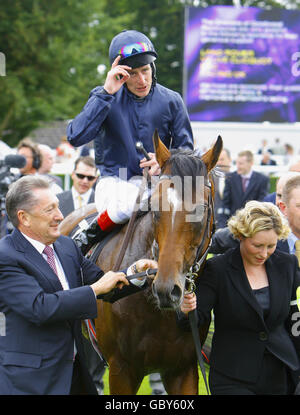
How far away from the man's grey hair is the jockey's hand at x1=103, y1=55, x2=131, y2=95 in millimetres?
853

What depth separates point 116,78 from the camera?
143 inches

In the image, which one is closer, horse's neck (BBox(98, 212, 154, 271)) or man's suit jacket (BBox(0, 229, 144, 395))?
man's suit jacket (BBox(0, 229, 144, 395))

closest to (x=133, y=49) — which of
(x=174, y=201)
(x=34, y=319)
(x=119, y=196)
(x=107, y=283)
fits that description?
(x=119, y=196)

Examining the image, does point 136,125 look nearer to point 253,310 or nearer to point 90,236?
point 90,236

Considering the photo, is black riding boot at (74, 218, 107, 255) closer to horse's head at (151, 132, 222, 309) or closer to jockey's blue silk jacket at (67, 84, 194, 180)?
jockey's blue silk jacket at (67, 84, 194, 180)

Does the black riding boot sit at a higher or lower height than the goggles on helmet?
lower

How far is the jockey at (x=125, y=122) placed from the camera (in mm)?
3656

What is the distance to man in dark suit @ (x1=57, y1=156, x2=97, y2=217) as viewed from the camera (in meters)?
6.50

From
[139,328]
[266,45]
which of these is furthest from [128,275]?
[266,45]

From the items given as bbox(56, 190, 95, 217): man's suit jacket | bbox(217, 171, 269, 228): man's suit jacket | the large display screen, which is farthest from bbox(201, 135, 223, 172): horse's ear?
the large display screen

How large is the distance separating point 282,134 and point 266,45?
3807 millimetres

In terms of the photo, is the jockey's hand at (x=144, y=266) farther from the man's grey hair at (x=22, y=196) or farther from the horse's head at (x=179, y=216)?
the man's grey hair at (x=22, y=196)

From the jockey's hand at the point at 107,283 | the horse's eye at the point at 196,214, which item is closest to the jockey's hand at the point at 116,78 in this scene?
the horse's eye at the point at 196,214

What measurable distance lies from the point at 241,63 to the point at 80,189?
13184 mm
